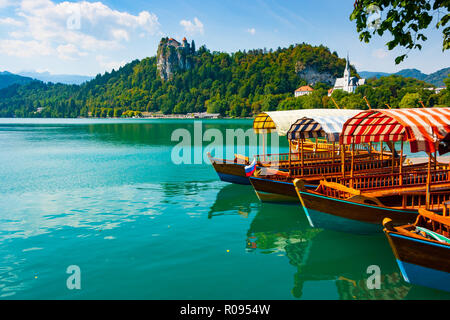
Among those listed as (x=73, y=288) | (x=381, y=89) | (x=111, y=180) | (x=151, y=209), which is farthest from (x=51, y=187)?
(x=381, y=89)

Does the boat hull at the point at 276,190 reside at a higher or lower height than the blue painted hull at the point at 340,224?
higher

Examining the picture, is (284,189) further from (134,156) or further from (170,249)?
(134,156)

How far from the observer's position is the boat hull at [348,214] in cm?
1134

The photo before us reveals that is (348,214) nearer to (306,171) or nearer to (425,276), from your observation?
(425,276)

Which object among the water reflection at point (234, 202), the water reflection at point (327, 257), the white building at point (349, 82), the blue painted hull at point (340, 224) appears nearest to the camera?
the water reflection at point (327, 257)

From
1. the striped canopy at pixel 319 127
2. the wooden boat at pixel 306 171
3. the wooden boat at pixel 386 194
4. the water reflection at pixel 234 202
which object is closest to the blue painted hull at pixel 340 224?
the wooden boat at pixel 386 194

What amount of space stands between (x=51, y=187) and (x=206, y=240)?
14.8 metres

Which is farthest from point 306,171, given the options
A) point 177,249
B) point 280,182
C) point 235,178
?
point 177,249

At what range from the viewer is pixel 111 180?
24.6 meters

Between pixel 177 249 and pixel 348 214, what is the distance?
6.25 metres

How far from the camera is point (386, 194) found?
1245cm

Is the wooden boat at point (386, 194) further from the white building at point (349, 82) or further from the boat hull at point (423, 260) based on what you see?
the white building at point (349, 82)

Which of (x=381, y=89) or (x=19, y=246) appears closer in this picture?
(x=19, y=246)

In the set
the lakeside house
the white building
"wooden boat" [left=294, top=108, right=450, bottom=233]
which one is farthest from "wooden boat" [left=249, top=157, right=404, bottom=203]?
the lakeside house
